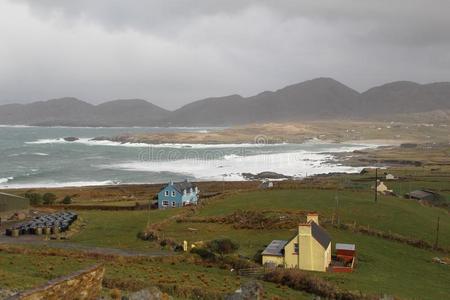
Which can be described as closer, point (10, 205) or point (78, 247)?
point (78, 247)

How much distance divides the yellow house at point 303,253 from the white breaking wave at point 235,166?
73.8m

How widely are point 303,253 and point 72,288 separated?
746 inches

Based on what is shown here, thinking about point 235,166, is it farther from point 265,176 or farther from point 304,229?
point 304,229

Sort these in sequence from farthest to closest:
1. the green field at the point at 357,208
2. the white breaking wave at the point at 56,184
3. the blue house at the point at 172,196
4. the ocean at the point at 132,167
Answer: the ocean at the point at 132,167 < the white breaking wave at the point at 56,184 < the blue house at the point at 172,196 < the green field at the point at 357,208

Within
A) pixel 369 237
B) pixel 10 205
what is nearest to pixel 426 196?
pixel 369 237

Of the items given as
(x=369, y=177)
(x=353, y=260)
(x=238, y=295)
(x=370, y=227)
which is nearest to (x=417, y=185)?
(x=369, y=177)

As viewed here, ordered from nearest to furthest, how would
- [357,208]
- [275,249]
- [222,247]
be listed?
[222,247]
[275,249]
[357,208]

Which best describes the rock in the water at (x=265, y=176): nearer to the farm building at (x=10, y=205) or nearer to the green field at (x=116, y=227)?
the green field at (x=116, y=227)

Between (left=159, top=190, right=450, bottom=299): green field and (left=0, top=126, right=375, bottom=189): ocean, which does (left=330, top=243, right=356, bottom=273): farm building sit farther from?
(left=0, top=126, right=375, bottom=189): ocean

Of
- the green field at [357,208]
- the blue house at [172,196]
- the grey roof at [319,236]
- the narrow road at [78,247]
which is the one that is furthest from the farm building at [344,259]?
the blue house at [172,196]

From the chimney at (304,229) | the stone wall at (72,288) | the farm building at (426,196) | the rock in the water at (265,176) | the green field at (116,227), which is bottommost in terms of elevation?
the rock in the water at (265,176)

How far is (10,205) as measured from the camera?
150ft

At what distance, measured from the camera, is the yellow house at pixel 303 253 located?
2808 centimetres

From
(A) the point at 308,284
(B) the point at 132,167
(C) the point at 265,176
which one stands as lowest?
(B) the point at 132,167
